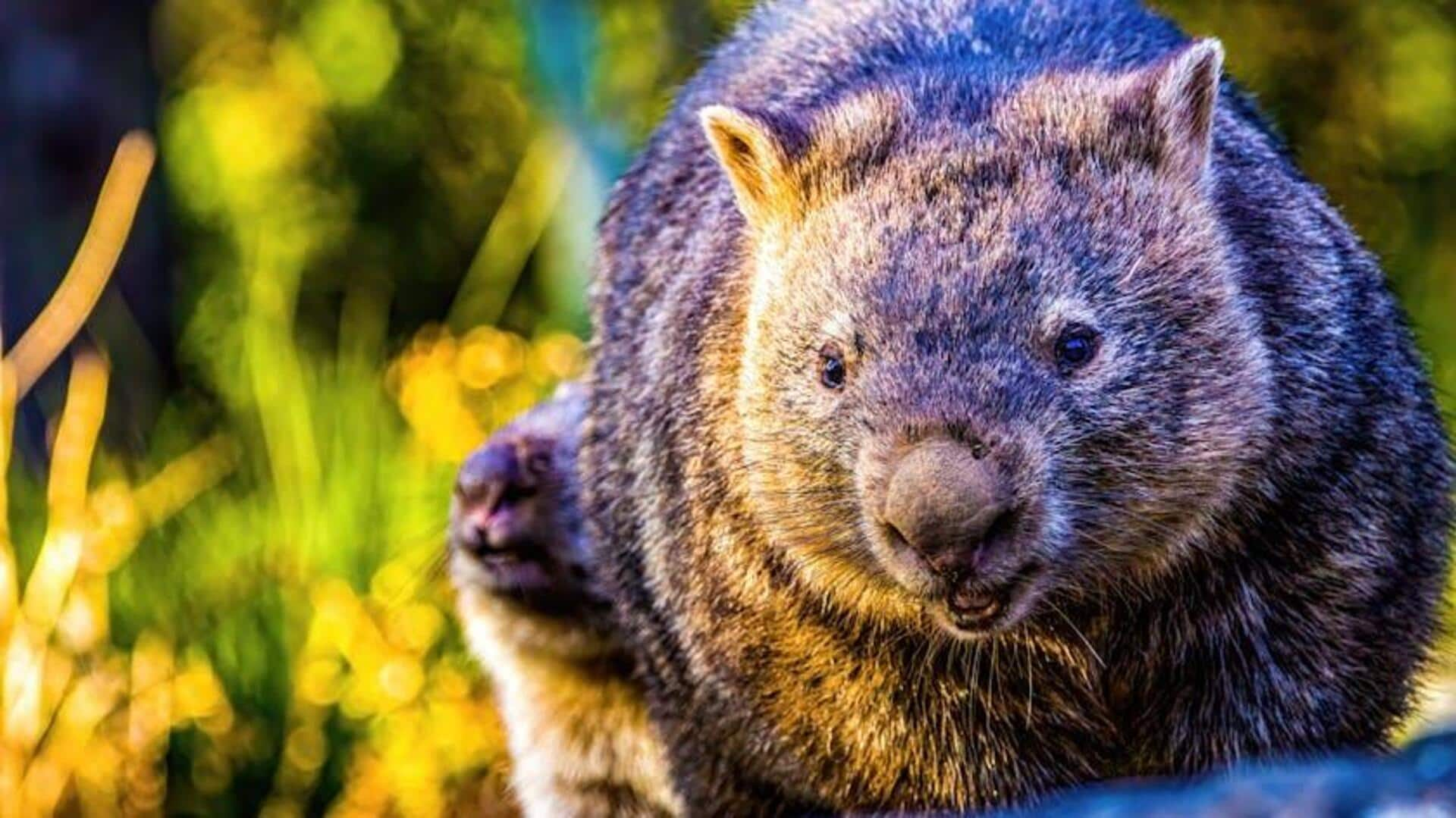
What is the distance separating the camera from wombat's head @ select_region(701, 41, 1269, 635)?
3760 millimetres

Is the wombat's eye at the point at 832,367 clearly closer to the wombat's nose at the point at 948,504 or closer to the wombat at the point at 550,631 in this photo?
the wombat's nose at the point at 948,504

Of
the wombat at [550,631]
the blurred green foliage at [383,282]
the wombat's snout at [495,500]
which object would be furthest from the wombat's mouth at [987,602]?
the blurred green foliage at [383,282]

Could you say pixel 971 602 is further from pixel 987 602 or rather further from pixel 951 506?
pixel 951 506

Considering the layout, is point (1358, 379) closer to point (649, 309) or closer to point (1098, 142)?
point (1098, 142)

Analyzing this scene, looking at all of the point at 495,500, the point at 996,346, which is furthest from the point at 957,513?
the point at 495,500

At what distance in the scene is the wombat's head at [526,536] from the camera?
5.92m

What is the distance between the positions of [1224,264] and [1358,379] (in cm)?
43

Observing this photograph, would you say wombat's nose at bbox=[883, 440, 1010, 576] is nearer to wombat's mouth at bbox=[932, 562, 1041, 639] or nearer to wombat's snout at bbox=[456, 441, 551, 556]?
wombat's mouth at bbox=[932, 562, 1041, 639]

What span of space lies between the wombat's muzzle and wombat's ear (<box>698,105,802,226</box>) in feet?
2.73

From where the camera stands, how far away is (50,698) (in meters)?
6.13

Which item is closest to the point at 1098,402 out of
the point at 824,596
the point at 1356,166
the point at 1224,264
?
the point at 1224,264

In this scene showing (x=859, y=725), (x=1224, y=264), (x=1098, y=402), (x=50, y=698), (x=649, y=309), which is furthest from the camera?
(x=50, y=698)

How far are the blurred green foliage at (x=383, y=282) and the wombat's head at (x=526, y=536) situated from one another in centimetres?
58

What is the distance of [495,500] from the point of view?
19.4ft
